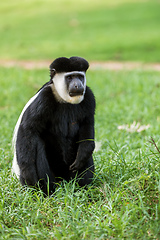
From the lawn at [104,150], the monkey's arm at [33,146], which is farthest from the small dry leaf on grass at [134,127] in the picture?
the monkey's arm at [33,146]

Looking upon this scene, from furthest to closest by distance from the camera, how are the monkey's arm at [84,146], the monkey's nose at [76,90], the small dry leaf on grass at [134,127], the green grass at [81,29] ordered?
the green grass at [81,29]
the small dry leaf on grass at [134,127]
the monkey's arm at [84,146]
the monkey's nose at [76,90]

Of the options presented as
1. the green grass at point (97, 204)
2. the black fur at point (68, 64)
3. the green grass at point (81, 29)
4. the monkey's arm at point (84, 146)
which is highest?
the green grass at point (81, 29)

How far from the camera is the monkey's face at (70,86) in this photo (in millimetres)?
2646

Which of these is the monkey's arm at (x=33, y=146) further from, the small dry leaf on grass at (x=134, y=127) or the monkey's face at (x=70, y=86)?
the small dry leaf on grass at (x=134, y=127)

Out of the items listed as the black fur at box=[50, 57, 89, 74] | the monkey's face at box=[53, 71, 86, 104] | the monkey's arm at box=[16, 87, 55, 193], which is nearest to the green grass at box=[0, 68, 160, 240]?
the monkey's arm at box=[16, 87, 55, 193]

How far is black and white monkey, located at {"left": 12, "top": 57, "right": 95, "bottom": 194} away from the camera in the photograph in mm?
2699

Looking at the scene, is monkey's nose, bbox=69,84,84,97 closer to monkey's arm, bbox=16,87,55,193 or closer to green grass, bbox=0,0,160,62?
monkey's arm, bbox=16,87,55,193

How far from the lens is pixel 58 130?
282 centimetres

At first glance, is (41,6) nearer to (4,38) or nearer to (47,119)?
(4,38)

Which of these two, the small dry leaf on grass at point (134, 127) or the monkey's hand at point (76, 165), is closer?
the monkey's hand at point (76, 165)

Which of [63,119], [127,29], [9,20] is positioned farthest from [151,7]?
[63,119]

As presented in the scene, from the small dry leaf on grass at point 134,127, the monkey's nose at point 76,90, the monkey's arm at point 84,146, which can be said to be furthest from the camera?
the small dry leaf on grass at point 134,127

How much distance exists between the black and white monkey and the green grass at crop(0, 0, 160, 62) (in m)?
11.2

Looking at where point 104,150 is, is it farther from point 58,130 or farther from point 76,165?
point 58,130
